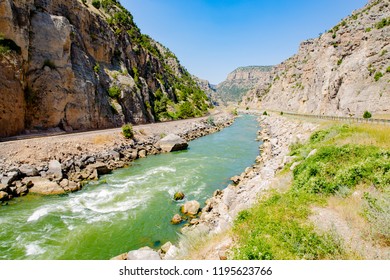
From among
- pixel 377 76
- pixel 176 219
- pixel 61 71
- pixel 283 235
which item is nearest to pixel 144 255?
pixel 176 219

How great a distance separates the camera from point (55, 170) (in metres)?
19.2

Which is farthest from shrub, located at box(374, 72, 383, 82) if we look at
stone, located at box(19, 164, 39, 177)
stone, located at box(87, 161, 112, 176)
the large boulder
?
stone, located at box(19, 164, 39, 177)

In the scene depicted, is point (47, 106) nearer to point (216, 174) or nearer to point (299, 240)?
point (216, 174)

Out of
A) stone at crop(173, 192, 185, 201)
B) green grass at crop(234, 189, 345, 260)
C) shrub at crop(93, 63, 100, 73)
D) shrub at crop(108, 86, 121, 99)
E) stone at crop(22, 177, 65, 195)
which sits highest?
shrub at crop(93, 63, 100, 73)

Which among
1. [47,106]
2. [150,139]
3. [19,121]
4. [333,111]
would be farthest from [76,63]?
[333,111]

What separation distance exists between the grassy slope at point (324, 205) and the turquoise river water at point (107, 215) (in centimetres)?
459

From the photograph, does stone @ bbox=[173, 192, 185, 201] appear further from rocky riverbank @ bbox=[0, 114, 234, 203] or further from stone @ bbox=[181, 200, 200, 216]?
rocky riverbank @ bbox=[0, 114, 234, 203]

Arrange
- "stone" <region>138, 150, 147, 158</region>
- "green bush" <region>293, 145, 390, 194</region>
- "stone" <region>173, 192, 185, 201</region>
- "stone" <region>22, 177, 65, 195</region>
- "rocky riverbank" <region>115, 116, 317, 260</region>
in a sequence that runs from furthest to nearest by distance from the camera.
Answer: "stone" <region>138, 150, 147, 158</region>, "stone" <region>22, 177, 65, 195</region>, "stone" <region>173, 192, 185, 201</region>, "green bush" <region>293, 145, 390, 194</region>, "rocky riverbank" <region>115, 116, 317, 260</region>

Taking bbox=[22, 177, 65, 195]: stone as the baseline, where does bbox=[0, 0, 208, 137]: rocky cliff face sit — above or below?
above

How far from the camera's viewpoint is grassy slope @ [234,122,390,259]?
500 centimetres

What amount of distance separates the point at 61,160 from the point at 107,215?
11329 millimetres

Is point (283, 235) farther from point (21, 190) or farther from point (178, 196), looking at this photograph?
point (21, 190)

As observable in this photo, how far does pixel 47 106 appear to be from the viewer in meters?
27.6

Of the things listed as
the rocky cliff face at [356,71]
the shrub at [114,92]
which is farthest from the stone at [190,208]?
the shrub at [114,92]
